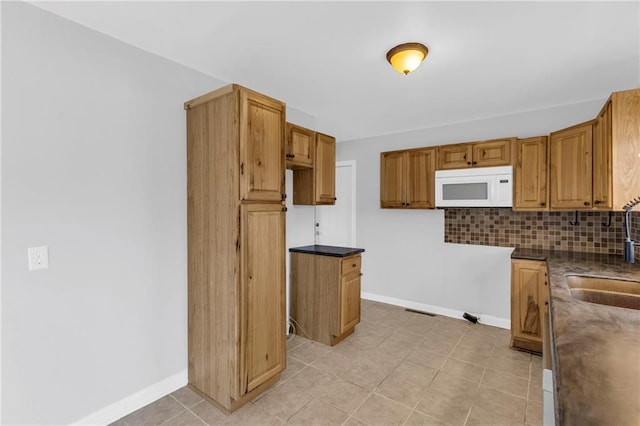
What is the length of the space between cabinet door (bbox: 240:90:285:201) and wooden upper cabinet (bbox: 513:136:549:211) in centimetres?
251

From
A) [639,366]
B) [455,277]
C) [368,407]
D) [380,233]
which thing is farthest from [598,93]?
[368,407]

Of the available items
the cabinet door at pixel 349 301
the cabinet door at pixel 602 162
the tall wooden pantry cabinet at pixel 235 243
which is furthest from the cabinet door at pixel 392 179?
the tall wooden pantry cabinet at pixel 235 243

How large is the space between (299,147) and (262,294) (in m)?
1.50

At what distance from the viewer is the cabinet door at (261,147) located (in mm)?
1982

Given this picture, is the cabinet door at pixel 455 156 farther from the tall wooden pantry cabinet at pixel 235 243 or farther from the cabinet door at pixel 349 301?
the tall wooden pantry cabinet at pixel 235 243

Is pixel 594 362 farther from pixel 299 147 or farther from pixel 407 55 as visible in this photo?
pixel 299 147

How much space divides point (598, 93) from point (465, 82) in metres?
1.41

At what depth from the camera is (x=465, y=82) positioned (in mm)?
2629

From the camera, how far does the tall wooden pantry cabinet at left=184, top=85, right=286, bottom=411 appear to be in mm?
1992

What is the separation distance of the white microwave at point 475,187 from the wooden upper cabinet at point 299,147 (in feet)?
5.30

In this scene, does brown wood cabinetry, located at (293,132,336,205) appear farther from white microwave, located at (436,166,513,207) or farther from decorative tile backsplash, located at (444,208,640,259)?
decorative tile backsplash, located at (444,208,640,259)

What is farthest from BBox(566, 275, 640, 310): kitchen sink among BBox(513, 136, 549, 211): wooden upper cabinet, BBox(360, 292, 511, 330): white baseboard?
BBox(360, 292, 511, 330): white baseboard

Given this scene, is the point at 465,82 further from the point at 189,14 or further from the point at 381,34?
the point at 189,14

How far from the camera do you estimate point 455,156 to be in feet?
11.6
